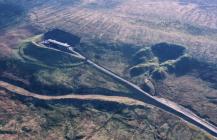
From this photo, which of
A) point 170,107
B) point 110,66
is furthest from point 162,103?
point 110,66

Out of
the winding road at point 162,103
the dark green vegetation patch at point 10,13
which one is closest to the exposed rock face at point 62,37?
the dark green vegetation patch at point 10,13

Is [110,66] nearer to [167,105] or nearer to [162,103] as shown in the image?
[162,103]

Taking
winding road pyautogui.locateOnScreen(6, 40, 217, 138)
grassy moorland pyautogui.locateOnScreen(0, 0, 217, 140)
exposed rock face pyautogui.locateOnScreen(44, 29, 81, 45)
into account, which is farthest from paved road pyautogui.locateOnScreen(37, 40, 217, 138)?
exposed rock face pyautogui.locateOnScreen(44, 29, 81, 45)

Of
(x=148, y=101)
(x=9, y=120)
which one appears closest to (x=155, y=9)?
(x=148, y=101)

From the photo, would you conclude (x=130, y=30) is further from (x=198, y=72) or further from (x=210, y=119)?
(x=210, y=119)

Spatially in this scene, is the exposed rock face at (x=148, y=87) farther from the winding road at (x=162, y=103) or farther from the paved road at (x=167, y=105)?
the winding road at (x=162, y=103)

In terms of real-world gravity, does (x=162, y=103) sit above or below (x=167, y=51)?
below

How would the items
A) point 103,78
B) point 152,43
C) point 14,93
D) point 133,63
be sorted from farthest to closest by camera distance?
point 152,43
point 133,63
point 103,78
point 14,93

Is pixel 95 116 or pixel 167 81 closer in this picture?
pixel 95 116

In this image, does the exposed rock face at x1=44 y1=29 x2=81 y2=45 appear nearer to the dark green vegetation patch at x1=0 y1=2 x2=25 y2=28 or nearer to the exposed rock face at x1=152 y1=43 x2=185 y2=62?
the dark green vegetation patch at x1=0 y1=2 x2=25 y2=28
